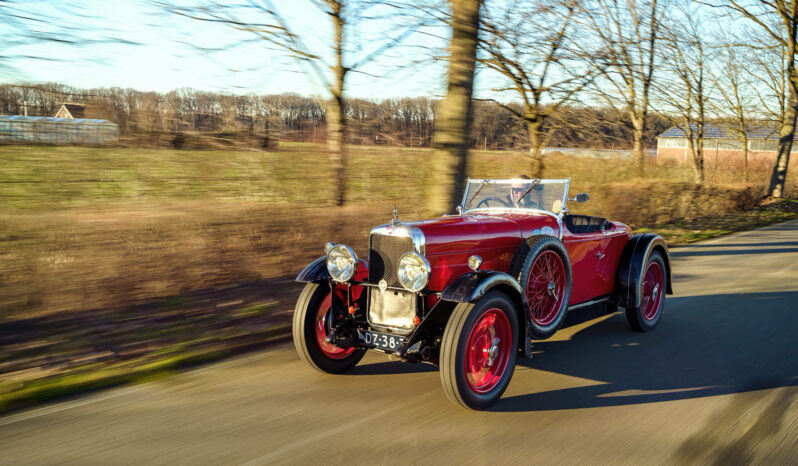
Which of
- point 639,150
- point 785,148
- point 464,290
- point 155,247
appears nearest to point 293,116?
point 155,247

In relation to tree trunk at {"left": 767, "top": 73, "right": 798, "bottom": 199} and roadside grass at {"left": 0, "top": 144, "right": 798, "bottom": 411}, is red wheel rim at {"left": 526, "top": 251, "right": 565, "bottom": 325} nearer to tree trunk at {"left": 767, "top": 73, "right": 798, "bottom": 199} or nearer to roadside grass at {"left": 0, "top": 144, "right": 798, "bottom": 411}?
roadside grass at {"left": 0, "top": 144, "right": 798, "bottom": 411}

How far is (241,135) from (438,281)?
5.19 m

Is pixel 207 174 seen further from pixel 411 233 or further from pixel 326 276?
pixel 411 233

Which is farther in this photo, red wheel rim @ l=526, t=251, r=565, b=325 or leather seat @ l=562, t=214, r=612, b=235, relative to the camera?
leather seat @ l=562, t=214, r=612, b=235

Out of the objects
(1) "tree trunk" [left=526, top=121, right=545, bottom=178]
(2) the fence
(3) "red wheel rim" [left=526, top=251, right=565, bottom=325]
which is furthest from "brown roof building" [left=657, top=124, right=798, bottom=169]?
(2) the fence

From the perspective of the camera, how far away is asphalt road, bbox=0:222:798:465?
328 centimetres

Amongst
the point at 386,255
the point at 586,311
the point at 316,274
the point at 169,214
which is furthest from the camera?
the point at 169,214

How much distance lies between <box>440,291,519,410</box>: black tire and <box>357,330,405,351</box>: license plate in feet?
1.28

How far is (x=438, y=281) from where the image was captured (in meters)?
4.30

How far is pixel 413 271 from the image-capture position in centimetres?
406

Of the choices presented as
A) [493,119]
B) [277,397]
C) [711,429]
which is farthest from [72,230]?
[493,119]

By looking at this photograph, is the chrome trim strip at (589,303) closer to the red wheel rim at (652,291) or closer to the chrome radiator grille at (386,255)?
the red wheel rim at (652,291)

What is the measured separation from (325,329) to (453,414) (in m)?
1.30

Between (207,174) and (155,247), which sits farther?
(207,174)
